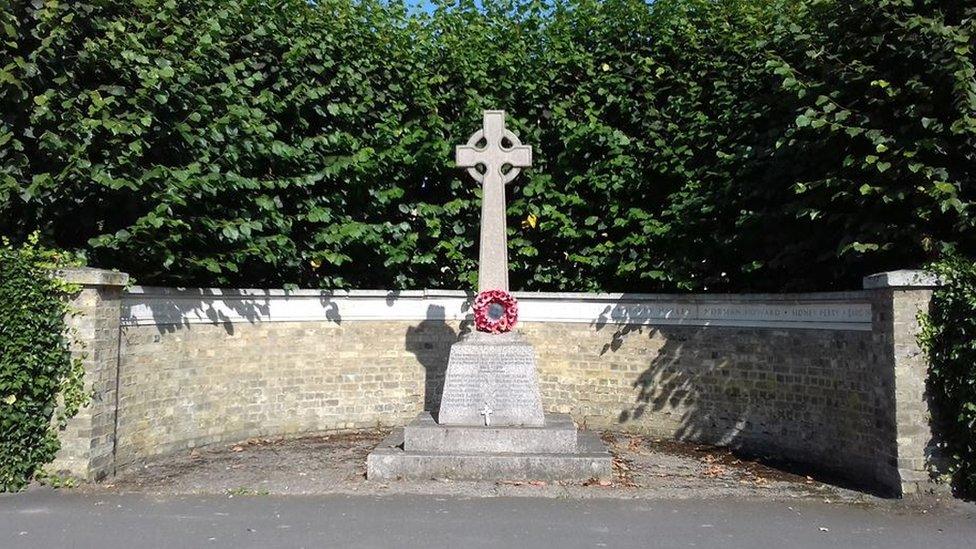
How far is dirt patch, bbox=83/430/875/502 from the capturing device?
23.5 ft

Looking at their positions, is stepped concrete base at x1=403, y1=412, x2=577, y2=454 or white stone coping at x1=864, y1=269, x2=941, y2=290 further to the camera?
stepped concrete base at x1=403, y1=412, x2=577, y2=454

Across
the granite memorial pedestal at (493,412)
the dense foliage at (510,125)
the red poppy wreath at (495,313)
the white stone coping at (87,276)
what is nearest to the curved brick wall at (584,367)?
the dense foliage at (510,125)

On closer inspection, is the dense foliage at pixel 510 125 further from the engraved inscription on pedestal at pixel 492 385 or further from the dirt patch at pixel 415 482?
the engraved inscription on pedestal at pixel 492 385

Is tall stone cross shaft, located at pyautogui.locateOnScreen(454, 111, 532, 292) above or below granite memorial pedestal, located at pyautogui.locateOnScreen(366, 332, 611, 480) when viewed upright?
above

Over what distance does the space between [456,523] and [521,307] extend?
536 cm

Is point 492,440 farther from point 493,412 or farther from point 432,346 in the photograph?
point 432,346

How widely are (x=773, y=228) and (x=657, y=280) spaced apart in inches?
78.6

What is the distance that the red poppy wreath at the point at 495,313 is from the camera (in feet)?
27.5

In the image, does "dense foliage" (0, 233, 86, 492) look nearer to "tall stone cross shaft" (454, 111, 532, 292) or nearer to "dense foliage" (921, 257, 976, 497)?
"tall stone cross shaft" (454, 111, 532, 292)

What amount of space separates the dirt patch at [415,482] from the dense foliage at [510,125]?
228cm

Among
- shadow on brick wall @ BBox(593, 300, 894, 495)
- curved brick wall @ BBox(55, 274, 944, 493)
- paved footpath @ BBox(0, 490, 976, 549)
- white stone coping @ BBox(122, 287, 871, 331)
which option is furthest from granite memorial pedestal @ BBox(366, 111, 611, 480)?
white stone coping @ BBox(122, 287, 871, 331)

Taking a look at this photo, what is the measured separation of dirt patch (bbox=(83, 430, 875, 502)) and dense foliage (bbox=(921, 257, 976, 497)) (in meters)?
0.94

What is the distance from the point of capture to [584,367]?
35.8 ft

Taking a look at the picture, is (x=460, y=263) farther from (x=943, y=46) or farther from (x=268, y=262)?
(x=943, y=46)
